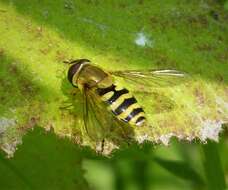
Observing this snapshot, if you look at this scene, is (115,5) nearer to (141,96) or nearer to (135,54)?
(135,54)

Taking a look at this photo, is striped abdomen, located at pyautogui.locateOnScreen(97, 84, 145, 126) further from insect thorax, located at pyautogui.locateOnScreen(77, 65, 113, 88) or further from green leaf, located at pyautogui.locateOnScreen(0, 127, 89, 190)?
green leaf, located at pyautogui.locateOnScreen(0, 127, 89, 190)

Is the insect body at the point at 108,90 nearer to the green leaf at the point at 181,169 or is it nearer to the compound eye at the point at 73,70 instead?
the compound eye at the point at 73,70

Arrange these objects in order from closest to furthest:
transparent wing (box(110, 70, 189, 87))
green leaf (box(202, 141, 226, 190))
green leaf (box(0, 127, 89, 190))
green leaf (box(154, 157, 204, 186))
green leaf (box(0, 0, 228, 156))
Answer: green leaf (box(0, 0, 228, 156)) < transparent wing (box(110, 70, 189, 87)) < green leaf (box(0, 127, 89, 190)) < green leaf (box(202, 141, 226, 190)) < green leaf (box(154, 157, 204, 186))

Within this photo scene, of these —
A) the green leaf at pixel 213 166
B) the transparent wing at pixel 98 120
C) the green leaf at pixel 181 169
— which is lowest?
the green leaf at pixel 181 169

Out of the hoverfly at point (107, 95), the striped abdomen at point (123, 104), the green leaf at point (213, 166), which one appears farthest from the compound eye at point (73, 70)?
the green leaf at point (213, 166)

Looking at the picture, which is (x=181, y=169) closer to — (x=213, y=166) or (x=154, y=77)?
(x=213, y=166)

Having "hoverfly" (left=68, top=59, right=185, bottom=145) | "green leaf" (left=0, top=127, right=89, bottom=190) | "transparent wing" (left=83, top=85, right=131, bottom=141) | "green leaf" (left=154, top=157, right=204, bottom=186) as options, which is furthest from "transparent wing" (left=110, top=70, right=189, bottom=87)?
"green leaf" (left=154, top=157, right=204, bottom=186)

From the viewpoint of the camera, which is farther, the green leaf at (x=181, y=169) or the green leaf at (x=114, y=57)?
the green leaf at (x=181, y=169)

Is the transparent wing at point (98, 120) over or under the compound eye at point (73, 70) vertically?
under

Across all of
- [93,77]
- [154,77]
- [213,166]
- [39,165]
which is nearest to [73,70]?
[93,77]
